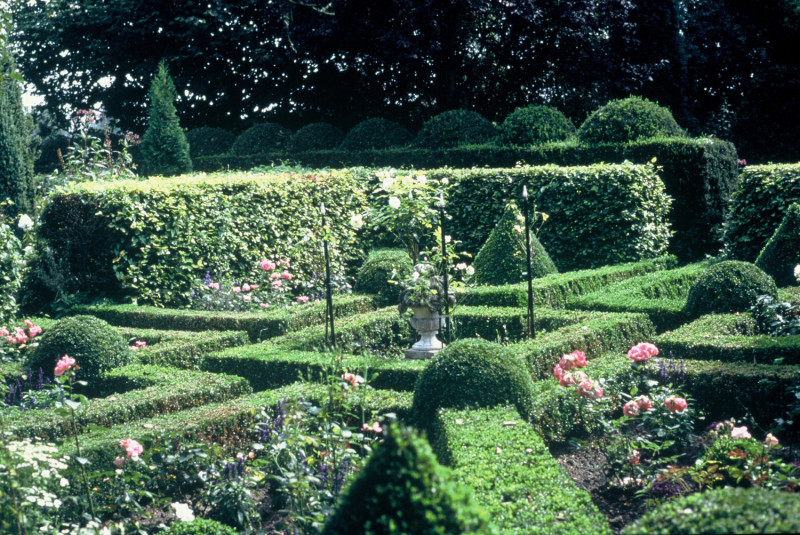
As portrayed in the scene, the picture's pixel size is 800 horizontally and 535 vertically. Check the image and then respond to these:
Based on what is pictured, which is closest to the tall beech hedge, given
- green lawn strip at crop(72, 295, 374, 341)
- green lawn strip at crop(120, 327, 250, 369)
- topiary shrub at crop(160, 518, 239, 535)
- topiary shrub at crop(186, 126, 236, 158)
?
green lawn strip at crop(72, 295, 374, 341)

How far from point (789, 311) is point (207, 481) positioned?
5599mm

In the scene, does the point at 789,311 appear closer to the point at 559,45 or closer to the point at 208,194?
the point at 208,194

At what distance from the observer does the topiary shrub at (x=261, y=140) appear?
65.3 ft

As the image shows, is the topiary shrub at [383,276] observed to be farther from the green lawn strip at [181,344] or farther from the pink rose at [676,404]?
the pink rose at [676,404]

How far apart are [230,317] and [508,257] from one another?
3667mm

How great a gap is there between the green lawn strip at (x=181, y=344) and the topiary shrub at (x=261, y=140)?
40.7 ft

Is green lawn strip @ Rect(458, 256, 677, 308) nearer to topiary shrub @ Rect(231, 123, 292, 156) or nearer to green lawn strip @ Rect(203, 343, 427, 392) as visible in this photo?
green lawn strip @ Rect(203, 343, 427, 392)

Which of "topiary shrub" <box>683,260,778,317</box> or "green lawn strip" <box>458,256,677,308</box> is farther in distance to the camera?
"green lawn strip" <box>458,256,677,308</box>

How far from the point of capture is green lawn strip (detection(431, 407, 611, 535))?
3.27m

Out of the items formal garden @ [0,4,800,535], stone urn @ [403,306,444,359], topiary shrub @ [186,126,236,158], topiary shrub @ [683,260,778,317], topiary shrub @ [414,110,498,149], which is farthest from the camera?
topiary shrub @ [186,126,236,158]

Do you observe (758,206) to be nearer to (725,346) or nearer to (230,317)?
(725,346)

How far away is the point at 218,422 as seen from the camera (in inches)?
204

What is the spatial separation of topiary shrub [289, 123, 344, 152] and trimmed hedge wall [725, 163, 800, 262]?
1064 centimetres

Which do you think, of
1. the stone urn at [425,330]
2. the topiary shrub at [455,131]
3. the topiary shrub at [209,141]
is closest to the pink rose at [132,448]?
the stone urn at [425,330]
